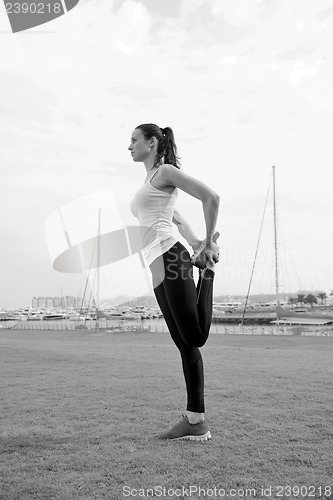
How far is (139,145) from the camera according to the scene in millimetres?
3328

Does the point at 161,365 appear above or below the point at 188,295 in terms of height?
below

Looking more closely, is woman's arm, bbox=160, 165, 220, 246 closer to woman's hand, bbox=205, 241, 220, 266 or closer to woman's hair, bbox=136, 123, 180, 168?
woman's hand, bbox=205, 241, 220, 266

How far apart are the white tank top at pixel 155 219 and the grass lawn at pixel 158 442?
1327 millimetres

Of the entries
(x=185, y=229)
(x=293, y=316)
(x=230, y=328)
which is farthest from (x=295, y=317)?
(x=185, y=229)

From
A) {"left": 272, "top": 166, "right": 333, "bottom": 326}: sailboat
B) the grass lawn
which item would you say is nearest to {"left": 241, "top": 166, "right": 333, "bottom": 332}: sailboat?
{"left": 272, "top": 166, "right": 333, "bottom": 326}: sailboat

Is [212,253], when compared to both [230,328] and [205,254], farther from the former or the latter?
[230,328]

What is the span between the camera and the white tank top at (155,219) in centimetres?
313

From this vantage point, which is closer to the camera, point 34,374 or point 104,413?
point 104,413

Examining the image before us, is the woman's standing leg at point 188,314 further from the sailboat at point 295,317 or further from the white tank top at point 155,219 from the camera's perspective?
the sailboat at point 295,317

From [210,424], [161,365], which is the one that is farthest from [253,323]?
[210,424]

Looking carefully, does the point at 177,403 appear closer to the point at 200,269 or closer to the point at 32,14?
the point at 200,269

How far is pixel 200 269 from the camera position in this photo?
3143mm

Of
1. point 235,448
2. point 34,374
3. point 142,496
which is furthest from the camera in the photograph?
point 34,374

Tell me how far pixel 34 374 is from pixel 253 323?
2283 inches
